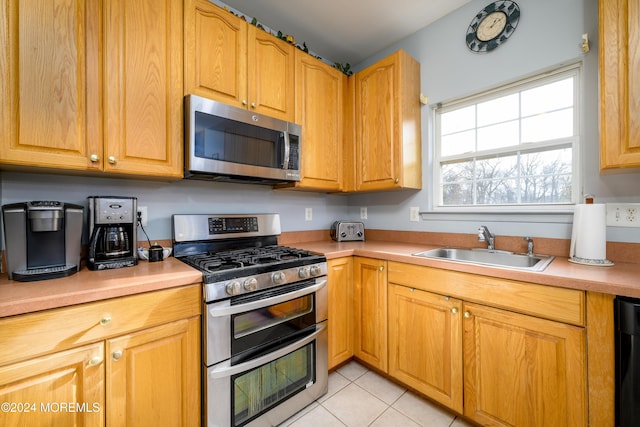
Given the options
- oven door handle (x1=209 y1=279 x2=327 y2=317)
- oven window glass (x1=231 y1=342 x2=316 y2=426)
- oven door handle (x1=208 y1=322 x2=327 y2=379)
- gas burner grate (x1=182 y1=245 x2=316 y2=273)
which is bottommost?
oven window glass (x1=231 y1=342 x2=316 y2=426)

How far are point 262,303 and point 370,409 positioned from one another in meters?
0.95

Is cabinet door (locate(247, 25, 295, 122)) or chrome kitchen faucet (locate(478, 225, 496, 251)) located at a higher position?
cabinet door (locate(247, 25, 295, 122))

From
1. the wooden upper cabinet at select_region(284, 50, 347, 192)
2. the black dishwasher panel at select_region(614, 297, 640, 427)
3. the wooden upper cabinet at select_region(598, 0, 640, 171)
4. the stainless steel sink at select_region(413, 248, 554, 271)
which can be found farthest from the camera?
the wooden upper cabinet at select_region(284, 50, 347, 192)

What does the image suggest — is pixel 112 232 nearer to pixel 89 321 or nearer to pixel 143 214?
pixel 143 214

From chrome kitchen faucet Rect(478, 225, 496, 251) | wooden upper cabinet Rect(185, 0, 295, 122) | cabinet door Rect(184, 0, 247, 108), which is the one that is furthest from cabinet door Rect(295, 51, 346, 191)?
chrome kitchen faucet Rect(478, 225, 496, 251)

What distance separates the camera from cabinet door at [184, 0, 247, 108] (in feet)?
4.91

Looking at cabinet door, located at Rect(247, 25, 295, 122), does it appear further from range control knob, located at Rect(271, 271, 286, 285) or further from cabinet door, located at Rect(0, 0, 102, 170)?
range control knob, located at Rect(271, 271, 286, 285)

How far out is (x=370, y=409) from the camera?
1.57 metres

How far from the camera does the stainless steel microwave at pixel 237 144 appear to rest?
1.47 meters

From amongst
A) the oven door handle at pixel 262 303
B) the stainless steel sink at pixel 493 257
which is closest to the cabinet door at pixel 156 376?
the oven door handle at pixel 262 303

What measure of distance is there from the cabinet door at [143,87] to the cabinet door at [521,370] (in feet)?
6.01

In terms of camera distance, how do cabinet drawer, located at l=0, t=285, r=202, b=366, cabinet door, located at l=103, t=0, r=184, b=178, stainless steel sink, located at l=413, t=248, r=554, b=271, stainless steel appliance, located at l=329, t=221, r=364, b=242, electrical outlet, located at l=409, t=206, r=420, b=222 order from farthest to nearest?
stainless steel appliance, located at l=329, t=221, r=364, b=242 < electrical outlet, located at l=409, t=206, r=420, b=222 < stainless steel sink, located at l=413, t=248, r=554, b=271 < cabinet door, located at l=103, t=0, r=184, b=178 < cabinet drawer, located at l=0, t=285, r=202, b=366

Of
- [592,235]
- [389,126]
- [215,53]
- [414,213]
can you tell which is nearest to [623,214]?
[592,235]

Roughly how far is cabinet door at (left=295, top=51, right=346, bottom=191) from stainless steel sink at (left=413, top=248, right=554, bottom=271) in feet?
3.17
